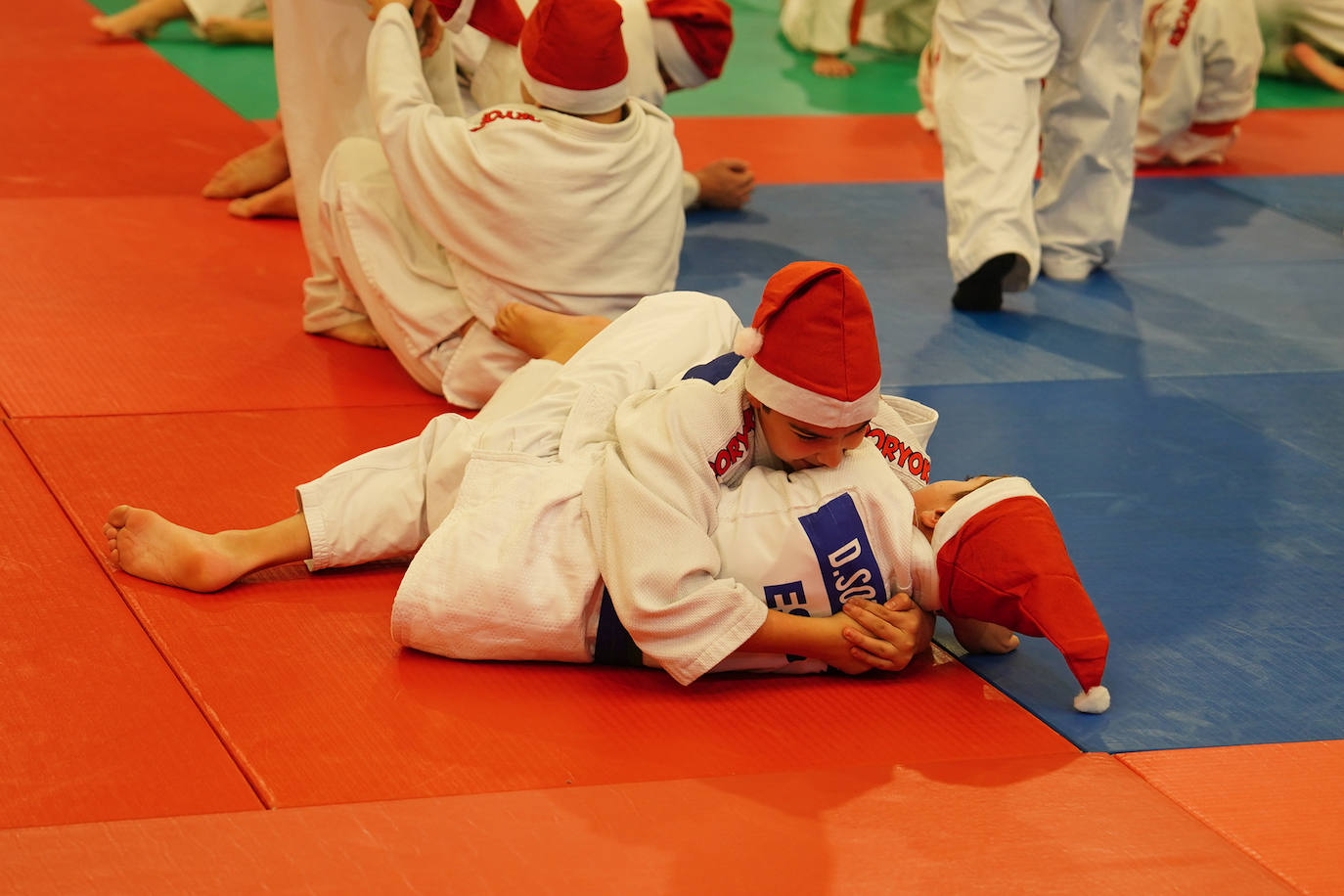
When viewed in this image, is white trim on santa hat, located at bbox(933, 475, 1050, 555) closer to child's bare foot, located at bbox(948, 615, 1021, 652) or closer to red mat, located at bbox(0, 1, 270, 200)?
child's bare foot, located at bbox(948, 615, 1021, 652)

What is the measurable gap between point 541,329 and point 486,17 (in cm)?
112

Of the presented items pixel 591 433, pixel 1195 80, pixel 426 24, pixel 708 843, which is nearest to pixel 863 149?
pixel 1195 80

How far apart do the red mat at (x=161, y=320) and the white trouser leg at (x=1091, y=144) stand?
2103 mm

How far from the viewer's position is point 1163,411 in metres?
3.19

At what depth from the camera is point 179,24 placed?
6.76 meters

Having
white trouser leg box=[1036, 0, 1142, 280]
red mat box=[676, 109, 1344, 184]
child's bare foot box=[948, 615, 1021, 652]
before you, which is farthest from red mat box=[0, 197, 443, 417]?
white trouser leg box=[1036, 0, 1142, 280]

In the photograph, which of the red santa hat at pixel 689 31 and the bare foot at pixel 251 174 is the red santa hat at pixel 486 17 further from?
the bare foot at pixel 251 174

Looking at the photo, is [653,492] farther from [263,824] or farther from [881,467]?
[263,824]

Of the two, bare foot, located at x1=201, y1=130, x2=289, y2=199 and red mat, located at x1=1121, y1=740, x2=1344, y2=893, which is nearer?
red mat, located at x1=1121, y1=740, x2=1344, y2=893

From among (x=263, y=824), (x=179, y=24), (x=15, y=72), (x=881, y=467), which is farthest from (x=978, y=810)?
(x=179, y=24)

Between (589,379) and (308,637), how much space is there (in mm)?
624

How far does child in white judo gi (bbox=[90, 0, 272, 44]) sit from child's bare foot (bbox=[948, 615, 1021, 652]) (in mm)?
5115

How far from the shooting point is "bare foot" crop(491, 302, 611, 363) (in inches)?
111

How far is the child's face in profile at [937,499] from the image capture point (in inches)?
84.3
